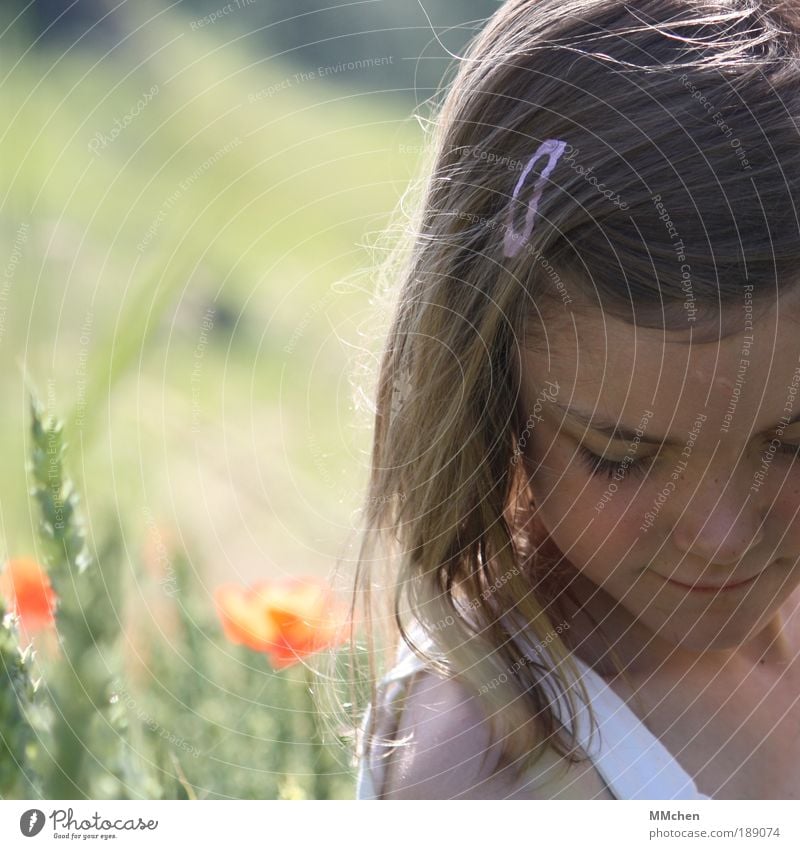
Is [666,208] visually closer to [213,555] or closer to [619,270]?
[619,270]

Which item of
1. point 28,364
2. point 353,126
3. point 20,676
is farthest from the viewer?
point 353,126

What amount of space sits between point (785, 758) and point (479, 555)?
239 millimetres

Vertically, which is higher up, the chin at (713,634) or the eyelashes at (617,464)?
the eyelashes at (617,464)

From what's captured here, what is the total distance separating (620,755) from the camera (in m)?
0.62

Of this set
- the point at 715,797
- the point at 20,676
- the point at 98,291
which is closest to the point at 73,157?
the point at 98,291

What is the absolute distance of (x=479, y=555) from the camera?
662 millimetres
